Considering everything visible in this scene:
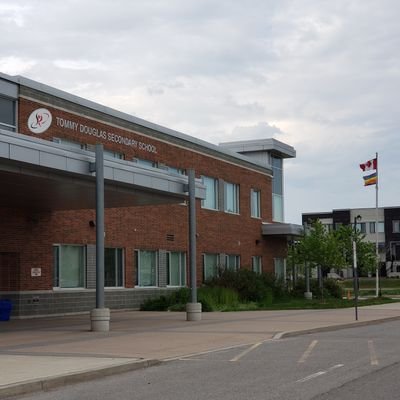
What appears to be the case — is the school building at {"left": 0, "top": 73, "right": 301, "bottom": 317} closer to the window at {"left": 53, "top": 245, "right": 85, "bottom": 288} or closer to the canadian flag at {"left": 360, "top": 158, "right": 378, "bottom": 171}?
the window at {"left": 53, "top": 245, "right": 85, "bottom": 288}

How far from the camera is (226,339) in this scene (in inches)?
703

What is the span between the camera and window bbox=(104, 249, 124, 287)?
1223 inches

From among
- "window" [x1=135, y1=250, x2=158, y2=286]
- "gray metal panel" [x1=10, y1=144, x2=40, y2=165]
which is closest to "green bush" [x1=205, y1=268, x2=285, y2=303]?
"window" [x1=135, y1=250, x2=158, y2=286]

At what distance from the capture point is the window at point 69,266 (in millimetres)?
28453

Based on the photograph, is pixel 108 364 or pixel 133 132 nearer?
pixel 108 364

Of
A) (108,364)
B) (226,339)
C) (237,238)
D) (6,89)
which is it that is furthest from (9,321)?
(237,238)

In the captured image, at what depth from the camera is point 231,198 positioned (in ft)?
138

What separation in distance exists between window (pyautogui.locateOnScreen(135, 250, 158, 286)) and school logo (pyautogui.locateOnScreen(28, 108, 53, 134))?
8562 millimetres

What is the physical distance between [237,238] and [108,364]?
1161 inches

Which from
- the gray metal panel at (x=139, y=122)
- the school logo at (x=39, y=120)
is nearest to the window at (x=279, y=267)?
the gray metal panel at (x=139, y=122)

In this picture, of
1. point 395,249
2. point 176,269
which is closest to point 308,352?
point 176,269

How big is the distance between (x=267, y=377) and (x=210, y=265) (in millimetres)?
27842

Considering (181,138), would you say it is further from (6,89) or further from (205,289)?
(6,89)

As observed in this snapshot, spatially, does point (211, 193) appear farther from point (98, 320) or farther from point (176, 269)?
point (98, 320)
